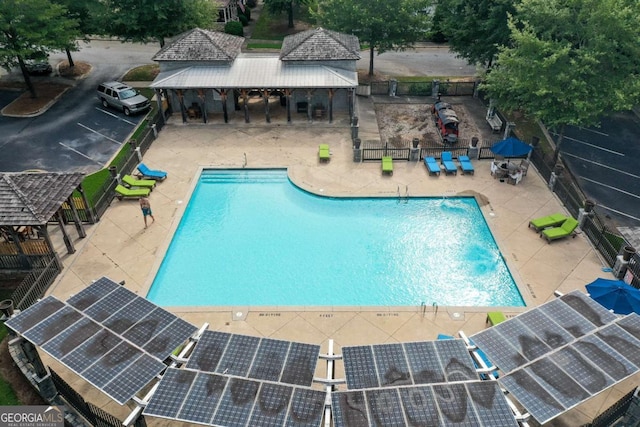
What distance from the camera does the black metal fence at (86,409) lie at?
48.1 feet

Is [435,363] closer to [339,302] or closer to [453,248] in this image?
[339,302]

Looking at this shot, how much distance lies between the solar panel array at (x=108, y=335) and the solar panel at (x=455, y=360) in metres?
8.08

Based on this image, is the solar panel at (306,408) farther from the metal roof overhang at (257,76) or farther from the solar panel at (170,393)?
the metal roof overhang at (257,76)

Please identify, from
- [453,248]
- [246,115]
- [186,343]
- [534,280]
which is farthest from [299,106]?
[186,343]

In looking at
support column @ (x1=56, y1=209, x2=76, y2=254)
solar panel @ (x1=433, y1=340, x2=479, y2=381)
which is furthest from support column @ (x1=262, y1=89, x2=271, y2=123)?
solar panel @ (x1=433, y1=340, x2=479, y2=381)

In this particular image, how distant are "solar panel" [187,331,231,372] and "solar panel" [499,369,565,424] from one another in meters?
8.51

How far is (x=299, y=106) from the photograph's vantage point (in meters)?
36.9

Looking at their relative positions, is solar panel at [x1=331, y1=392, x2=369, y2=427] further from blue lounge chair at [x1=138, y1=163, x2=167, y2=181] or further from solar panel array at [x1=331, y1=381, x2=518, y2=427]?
blue lounge chair at [x1=138, y1=163, x2=167, y2=181]

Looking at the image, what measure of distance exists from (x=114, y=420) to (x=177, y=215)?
522 inches

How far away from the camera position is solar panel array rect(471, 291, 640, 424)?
13898 mm

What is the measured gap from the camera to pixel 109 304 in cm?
1700

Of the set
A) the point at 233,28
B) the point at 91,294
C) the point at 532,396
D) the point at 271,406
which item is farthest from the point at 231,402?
the point at 233,28

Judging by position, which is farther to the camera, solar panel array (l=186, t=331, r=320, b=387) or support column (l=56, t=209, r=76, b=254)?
support column (l=56, t=209, r=76, b=254)

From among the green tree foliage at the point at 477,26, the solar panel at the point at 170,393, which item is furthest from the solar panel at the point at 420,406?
the green tree foliage at the point at 477,26
